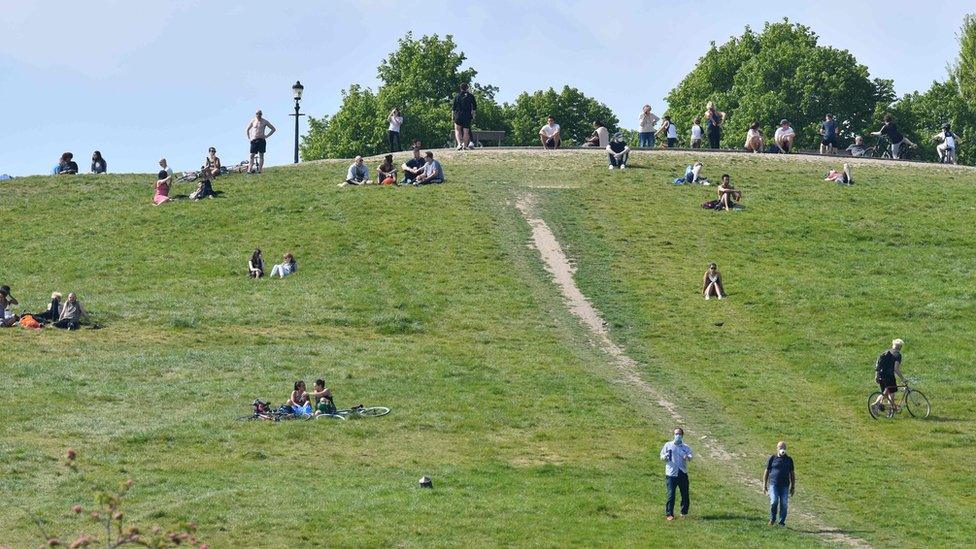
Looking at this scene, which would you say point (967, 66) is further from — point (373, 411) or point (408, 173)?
point (373, 411)

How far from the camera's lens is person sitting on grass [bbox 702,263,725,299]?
55.6m

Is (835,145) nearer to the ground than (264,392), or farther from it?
farther from it

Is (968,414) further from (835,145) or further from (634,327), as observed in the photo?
(835,145)

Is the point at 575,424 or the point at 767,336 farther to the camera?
the point at 767,336

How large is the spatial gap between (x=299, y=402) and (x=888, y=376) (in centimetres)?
1426

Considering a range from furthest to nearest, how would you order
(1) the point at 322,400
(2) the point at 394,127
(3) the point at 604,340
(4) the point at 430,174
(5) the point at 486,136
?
1. (5) the point at 486,136
2. (2) the point at 394,127
3. (4) the point at 430,174
4. (3) the point at 604,340
5. (1) the point at 322,400

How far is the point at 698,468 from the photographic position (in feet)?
126

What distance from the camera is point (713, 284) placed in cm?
5566

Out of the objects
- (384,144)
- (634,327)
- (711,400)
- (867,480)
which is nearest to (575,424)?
(711,400)

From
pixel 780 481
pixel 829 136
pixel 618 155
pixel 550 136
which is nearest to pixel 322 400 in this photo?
pixel 780 481

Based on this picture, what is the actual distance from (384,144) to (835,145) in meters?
50.6

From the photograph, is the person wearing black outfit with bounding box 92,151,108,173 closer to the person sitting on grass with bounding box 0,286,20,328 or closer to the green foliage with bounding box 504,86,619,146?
the person sitting on grass with bounding box 0,286,20,328

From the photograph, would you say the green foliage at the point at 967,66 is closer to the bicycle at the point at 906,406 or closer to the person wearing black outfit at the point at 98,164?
the person wearing black outfit at the point at 98,164

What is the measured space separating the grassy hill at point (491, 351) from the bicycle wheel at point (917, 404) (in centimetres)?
66
